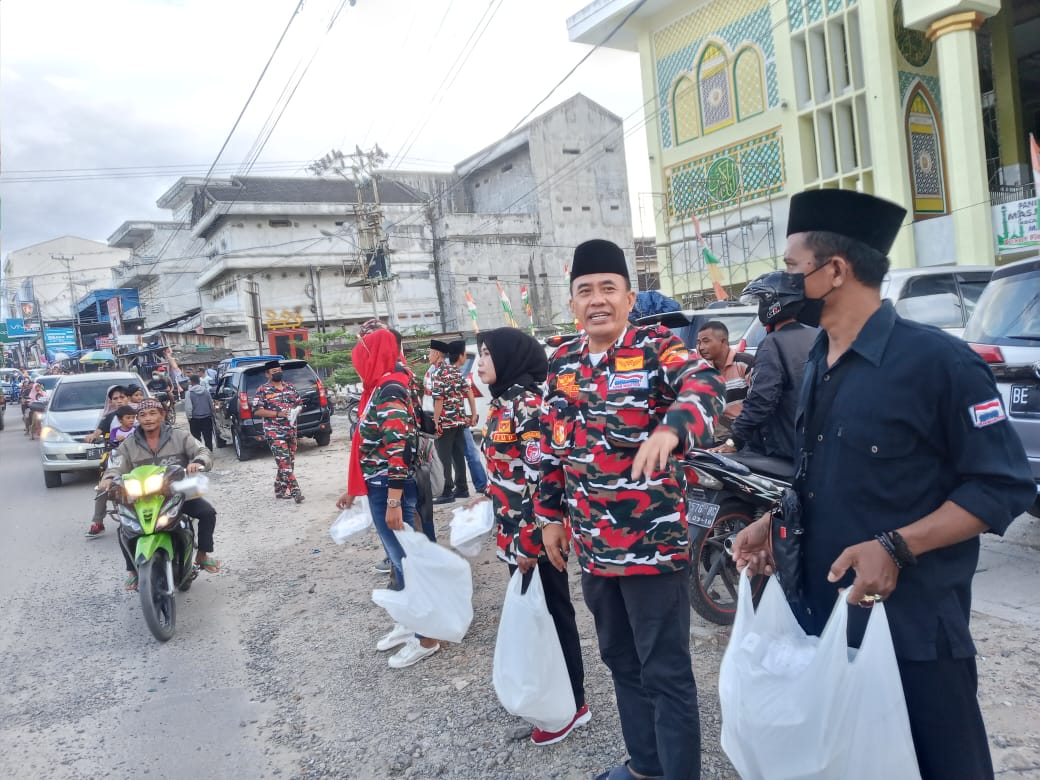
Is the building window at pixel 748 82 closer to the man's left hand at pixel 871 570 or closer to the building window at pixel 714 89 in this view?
the building window at pixel 714 89

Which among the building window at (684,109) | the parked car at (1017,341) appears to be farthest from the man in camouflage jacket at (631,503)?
the building window at (684,109)

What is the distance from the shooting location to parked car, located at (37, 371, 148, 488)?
474 inches

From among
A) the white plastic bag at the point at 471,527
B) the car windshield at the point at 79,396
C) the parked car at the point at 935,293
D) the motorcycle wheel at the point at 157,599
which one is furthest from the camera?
the car windshield at the point at 79,396

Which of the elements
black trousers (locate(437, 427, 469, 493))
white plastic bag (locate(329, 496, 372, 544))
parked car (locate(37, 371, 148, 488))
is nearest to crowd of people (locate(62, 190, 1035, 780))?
white plastic bag (locate(329, 496, 372, 544))

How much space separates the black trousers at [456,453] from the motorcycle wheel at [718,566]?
4757 millimetres

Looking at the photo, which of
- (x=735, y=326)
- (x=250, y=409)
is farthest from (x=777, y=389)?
(x=250, y=409)

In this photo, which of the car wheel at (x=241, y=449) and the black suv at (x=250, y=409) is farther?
the car wheel at (x=241, y=449)

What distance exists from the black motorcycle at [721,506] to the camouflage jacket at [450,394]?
4.57 meters

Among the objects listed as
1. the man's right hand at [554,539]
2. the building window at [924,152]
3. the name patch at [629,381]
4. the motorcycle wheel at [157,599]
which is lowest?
the motorcycle wheel at [157,599]

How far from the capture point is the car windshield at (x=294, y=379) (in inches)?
563

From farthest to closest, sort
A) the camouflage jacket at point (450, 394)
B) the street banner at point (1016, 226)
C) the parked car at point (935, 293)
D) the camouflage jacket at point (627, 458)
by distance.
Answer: the street banner at point (1016, 226), the camouflage jacket at point (450, 394), the parked car at point (935, 293), the camouflage jacket at point (627, 458)

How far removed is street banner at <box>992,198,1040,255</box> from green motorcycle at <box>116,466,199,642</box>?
1423cm

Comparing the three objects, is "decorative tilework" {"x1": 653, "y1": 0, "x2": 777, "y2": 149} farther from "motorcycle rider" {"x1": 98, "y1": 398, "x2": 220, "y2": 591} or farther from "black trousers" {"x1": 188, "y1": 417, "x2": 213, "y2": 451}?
"motorcycle rider" {"x1": 98, "y1": 398, "x2": 220, "y2": 591}

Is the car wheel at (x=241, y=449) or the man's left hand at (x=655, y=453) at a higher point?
the man's left hand at (x=655, y=453)
